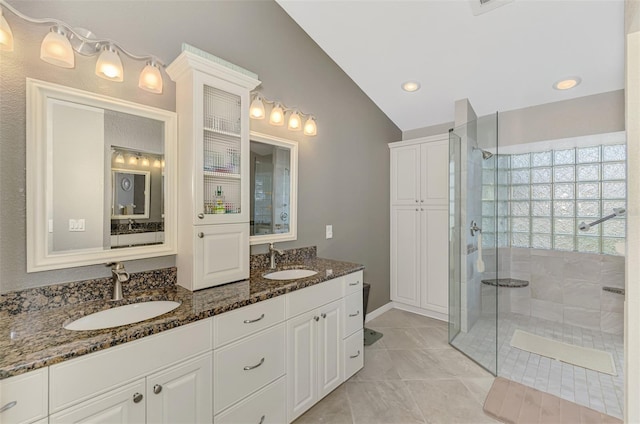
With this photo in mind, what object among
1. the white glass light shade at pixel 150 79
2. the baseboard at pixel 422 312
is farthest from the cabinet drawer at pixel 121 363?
the baseboard at pixel 422 312

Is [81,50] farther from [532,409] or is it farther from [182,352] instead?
[532,409]

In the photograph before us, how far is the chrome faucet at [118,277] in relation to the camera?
4.59ft

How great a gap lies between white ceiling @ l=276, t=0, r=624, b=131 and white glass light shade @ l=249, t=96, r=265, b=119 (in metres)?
0.90

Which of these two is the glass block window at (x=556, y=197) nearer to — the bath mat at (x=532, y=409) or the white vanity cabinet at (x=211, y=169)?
the bath mat at (x=532, y=409)

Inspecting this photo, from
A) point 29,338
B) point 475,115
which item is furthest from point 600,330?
point 29,338

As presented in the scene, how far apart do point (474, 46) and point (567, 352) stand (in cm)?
274

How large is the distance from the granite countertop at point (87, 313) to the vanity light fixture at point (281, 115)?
1.24 metres

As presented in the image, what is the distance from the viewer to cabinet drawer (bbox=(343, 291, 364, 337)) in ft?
6.73

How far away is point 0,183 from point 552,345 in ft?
13.1

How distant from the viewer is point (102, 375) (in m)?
0.99

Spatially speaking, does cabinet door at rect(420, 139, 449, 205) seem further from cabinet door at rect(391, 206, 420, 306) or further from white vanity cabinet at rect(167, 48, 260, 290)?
white vanity cabinet at rect(167, 48, 260, 290)

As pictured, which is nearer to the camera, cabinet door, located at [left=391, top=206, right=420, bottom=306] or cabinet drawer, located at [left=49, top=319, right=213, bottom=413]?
cabinet drawer, located at [left=49, top=319, right=213, bottom=413]

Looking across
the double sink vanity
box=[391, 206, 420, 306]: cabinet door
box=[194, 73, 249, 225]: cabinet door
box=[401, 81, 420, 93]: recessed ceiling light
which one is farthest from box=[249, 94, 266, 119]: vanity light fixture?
box=[391, 206, 420, 306]: cabinet door

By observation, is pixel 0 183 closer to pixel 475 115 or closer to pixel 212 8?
pixel 212 8
